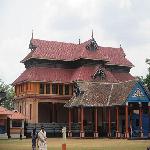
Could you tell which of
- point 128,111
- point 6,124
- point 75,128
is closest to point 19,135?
point 6,124

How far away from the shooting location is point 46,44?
→ 6431 cm

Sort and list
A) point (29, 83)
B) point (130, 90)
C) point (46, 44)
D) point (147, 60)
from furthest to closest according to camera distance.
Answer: point (147, 60) → point (46, 44) → point (29, 83) → point (130, 90)

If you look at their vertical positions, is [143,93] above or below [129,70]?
below

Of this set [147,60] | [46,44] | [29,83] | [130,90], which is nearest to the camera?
[130,90]

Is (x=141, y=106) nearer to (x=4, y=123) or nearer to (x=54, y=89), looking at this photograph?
(x=54, y=89)

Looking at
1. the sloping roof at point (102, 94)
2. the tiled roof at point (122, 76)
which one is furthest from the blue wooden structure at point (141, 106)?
the tiled roof at point (122, 76)

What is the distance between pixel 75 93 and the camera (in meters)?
57.0

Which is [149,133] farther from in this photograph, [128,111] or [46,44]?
[46,44]

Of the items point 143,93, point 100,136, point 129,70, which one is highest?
point 129,70

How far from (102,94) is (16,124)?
40.1 feet

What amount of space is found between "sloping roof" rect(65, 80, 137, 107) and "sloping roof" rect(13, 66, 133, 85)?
4.20 metres

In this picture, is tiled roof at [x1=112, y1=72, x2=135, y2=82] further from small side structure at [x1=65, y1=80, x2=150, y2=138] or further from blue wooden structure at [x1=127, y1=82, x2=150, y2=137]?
blue wooden structure at [x1=127, y1=82, x2=150, y2=137]

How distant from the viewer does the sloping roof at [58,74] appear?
60.2 meters

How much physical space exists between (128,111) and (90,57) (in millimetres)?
11593
